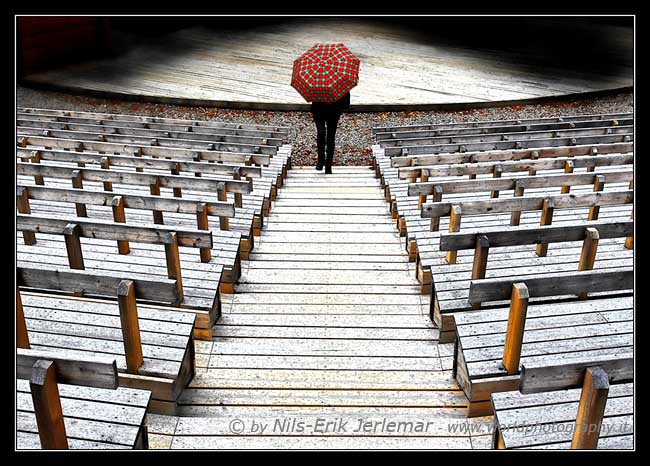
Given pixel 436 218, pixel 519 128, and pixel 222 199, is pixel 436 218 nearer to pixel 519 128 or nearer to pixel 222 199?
pixel 222 199

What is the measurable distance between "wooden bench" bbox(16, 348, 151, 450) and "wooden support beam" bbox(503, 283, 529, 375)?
1887 mm

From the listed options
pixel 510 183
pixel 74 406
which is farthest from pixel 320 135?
pixel 74 406

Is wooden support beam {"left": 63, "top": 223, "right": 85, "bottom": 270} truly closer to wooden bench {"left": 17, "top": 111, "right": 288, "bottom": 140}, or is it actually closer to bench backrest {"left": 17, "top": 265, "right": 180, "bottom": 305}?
bench backrest {"left": 17, "top": 265, "right": 180, "bottom": 305}

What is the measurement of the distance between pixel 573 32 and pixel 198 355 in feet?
63.1

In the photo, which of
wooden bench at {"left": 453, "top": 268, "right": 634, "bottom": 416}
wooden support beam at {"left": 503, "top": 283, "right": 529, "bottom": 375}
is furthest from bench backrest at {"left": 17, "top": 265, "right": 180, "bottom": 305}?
wooden support beam at {"left": 503, "top": 283, "right": 529, "bottom": 375}

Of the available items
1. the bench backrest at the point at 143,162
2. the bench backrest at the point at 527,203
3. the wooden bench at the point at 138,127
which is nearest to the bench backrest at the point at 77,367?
the bench backrest at the point at 527,203

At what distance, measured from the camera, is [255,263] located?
5.15 m

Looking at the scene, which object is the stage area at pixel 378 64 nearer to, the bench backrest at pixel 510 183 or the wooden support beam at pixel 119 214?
the bench backrest at pixel 510 183

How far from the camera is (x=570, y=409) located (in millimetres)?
2658

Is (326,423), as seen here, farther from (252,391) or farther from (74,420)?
(74,420)

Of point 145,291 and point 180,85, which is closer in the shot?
point 145,291

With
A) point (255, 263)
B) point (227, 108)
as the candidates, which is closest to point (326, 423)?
point (255, 263)

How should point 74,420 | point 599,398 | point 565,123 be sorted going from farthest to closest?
point 565,123
point 74,420
point 599,398

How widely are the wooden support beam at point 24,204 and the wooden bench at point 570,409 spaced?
3808 mm
